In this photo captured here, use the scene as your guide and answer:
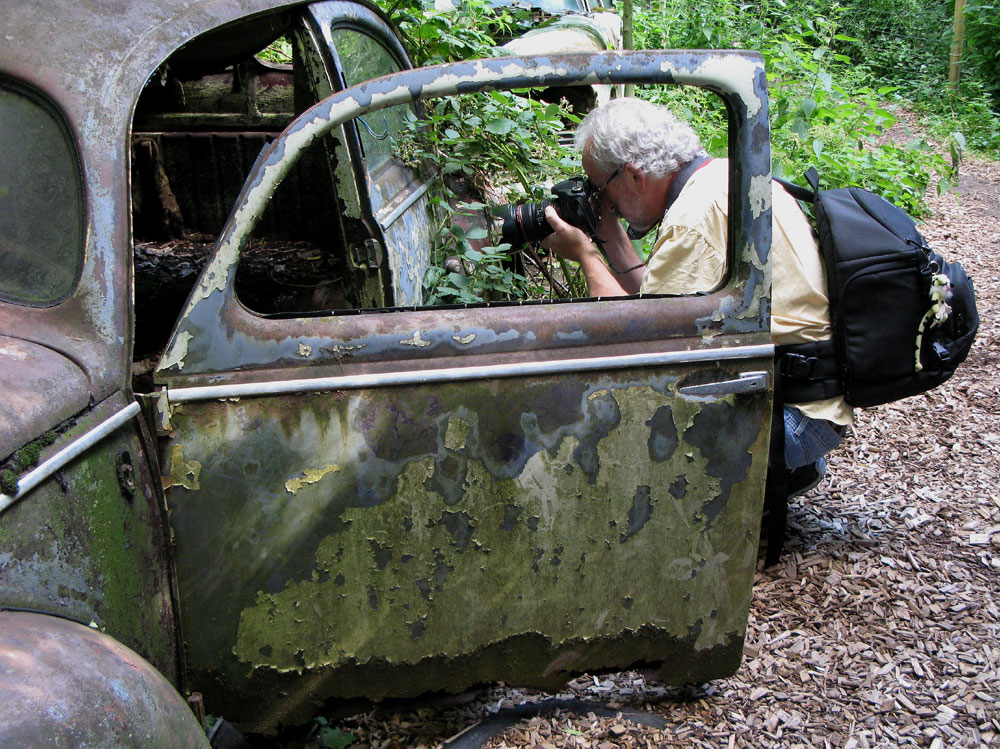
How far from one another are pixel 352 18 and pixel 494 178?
109 centimetres

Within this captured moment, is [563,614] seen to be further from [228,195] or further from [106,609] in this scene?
[228,195]

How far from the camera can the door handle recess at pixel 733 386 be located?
1.94 metres

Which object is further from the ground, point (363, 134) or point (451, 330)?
point (363, 134)

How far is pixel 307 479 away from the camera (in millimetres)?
1796

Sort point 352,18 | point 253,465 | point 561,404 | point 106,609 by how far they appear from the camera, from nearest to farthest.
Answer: point 106,609, point 253,465, point 561,404, point 352,18

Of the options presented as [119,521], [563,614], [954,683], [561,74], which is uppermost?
[561,74]

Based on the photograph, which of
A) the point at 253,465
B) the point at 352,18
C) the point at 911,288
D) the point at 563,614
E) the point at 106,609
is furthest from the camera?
the point at 352,18

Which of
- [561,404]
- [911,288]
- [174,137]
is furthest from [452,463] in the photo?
[174,137]

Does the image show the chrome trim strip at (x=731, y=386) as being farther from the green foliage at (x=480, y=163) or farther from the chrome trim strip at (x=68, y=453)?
the green foliage at (x=480, y=163)

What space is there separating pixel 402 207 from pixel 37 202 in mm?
1567

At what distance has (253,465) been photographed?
1764mm

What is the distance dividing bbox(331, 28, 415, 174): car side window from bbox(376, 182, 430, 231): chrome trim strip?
0.15 m

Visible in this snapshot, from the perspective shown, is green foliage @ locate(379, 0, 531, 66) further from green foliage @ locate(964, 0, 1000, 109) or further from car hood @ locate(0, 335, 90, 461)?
green foliage @ locate(964, 0, 1000, 109)

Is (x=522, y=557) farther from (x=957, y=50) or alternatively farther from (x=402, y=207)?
(x=957, y=50)
